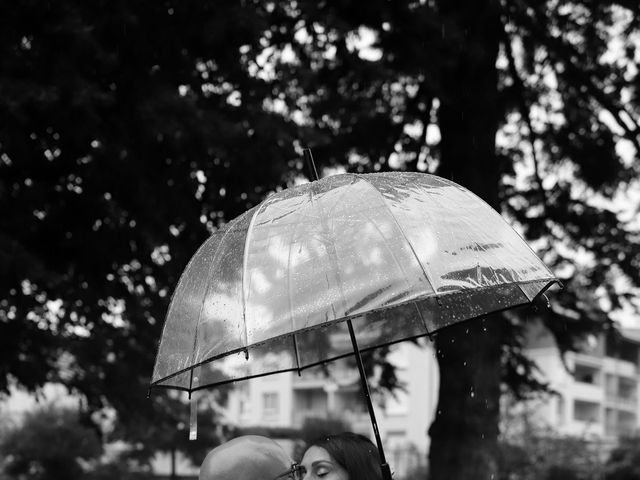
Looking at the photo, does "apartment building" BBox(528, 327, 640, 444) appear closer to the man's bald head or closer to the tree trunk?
the tree trunk

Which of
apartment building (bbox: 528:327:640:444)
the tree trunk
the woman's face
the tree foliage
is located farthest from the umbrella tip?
apartment building (bbox: 528:327:640:444)

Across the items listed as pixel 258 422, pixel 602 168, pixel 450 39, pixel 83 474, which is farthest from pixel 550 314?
pixel 258 422

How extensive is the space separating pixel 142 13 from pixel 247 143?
124 cm

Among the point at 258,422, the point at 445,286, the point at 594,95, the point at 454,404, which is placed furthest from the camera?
the point at 258,422

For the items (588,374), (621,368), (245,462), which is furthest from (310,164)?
(621,368)

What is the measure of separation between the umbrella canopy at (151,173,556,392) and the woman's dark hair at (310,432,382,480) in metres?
0.39

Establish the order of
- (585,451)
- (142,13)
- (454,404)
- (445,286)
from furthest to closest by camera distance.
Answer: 1. (585,451)
2. (454,404)
3. (142,13)
4. (445,286)

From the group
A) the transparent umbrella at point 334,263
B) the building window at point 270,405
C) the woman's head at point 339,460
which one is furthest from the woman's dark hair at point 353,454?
the building window at point 270,405

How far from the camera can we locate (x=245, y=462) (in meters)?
2.96

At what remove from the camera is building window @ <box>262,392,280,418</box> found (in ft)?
220

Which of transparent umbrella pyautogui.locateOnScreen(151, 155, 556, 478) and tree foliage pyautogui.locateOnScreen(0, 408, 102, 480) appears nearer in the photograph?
transparent umbrella pyautogui.locateOnScreen(151, 155, 556, 478)

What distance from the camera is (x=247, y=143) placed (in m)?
7.66

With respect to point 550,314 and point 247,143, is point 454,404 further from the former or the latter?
point 247,143

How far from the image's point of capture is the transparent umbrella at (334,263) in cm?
344
